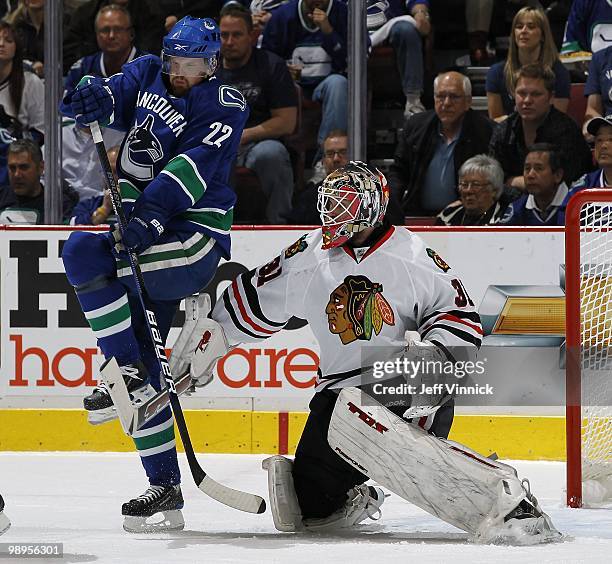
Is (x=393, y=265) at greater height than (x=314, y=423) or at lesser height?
greater

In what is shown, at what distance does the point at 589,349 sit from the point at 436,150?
141 cm

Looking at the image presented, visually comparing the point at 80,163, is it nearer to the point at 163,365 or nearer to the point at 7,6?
the point at 7,6

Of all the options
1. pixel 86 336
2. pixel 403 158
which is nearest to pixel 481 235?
pixel 403 158

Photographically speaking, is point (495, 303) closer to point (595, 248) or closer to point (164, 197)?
point (595, 248)

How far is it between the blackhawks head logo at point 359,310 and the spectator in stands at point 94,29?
108 inches

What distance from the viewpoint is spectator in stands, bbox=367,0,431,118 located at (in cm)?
543

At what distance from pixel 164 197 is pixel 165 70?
0.37m

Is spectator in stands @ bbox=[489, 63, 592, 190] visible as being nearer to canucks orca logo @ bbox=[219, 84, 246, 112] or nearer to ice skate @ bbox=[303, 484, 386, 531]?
canucks orca logo @ bbox=[219, 84, 246, 112]

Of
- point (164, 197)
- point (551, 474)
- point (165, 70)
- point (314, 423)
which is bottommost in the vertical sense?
point (551, 474)

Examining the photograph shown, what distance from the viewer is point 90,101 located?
10.7 feet

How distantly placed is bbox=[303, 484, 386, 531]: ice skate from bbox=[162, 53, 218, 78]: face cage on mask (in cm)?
115

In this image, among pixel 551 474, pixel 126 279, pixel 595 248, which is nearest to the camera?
pixel 126 279

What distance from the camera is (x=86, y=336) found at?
16.4ft

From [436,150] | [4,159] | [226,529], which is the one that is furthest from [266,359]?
[226,529]
